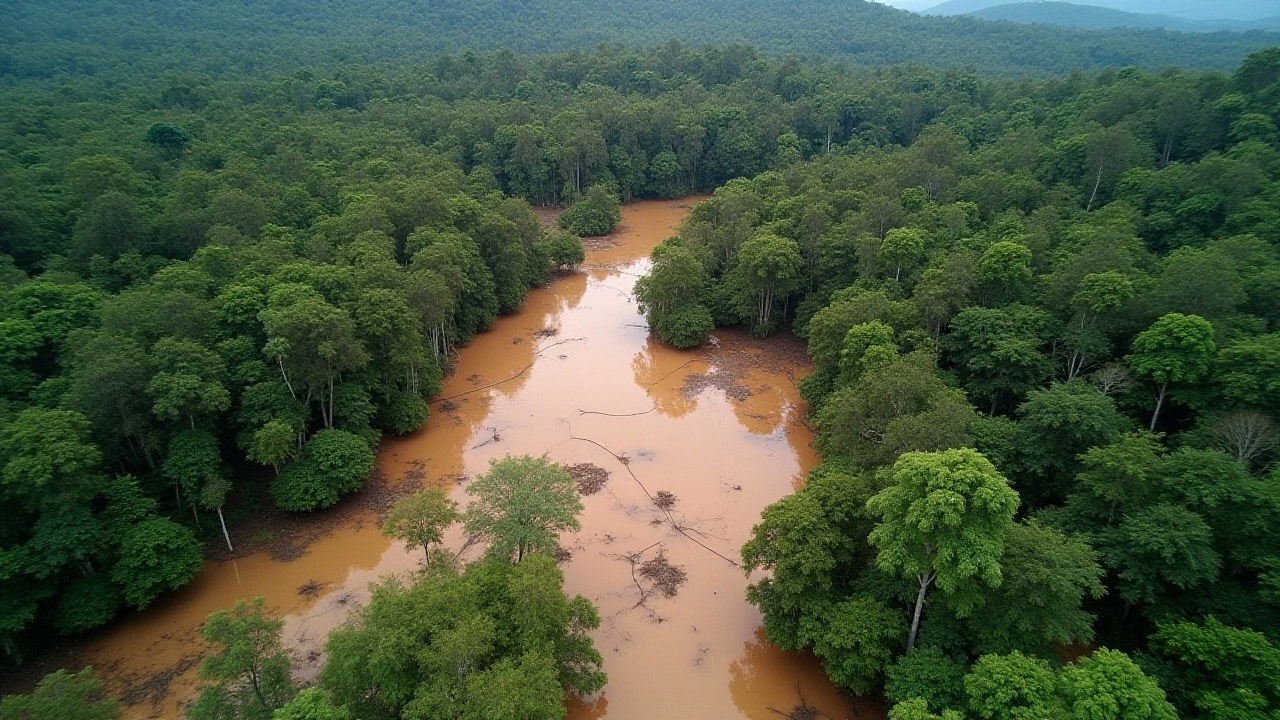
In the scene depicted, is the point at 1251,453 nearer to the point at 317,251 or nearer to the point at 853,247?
the point at 853,247

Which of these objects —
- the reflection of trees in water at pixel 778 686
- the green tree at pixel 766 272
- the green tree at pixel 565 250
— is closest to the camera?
the reflection of trees in water at pixel 778 686

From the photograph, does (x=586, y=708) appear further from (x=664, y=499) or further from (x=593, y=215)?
(x=593, y=215)

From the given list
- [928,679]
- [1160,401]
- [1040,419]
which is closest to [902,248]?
[1160,401]

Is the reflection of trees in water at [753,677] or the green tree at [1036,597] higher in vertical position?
the green tree at [1036,597]

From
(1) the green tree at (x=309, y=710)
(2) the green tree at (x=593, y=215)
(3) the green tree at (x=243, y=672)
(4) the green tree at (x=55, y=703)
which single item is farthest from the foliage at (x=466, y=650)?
(2) the green tree at (x=593, y=215)

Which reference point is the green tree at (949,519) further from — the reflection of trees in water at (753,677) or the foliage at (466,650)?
the foliage at (466,650)

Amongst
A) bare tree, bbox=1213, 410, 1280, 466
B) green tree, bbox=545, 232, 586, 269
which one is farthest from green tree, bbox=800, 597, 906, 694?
green tree, bbox=545, 232, 586, 269
